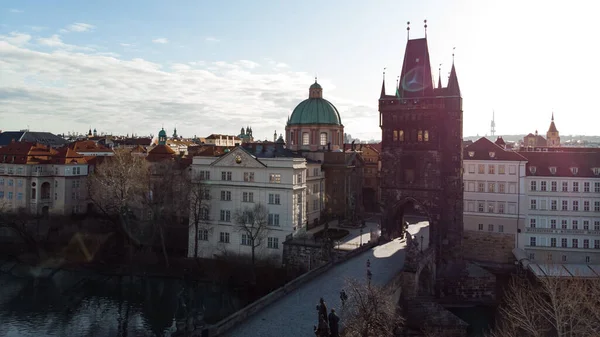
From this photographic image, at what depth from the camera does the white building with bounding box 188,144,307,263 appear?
165ft

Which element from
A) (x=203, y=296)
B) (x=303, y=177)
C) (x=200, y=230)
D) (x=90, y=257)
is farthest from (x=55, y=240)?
(x=303, y=177)

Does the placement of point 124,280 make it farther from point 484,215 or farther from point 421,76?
point 484,215

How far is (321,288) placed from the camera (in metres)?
31.1

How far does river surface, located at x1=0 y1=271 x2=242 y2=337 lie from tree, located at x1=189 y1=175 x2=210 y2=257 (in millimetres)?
6838

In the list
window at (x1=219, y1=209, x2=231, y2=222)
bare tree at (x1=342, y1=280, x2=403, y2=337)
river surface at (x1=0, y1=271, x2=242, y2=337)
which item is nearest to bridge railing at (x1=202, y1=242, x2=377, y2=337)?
bare tree at (x1=342, y1=280, x2=403, y2=337)

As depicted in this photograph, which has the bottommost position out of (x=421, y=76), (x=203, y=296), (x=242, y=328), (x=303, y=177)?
(x=203, y=296)

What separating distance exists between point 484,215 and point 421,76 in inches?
770

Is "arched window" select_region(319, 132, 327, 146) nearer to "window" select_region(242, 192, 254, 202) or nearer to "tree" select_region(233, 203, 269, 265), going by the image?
"window" select_region(242, 192, 254, 202)

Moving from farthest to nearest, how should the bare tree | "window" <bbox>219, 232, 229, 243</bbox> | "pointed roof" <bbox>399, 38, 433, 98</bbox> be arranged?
"window" <bbox>219, 232, 229, 243</bbox>
"pointed roof" <bbox>399, 38, 433, 98</bbox>
the bare tree

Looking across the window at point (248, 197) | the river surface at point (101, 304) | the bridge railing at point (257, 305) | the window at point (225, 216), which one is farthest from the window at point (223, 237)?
the bridge railing at point (257, 305)

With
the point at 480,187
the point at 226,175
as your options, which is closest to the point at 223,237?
the point at 226,175

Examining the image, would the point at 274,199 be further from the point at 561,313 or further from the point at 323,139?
the point at 561,313

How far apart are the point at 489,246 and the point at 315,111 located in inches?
1227

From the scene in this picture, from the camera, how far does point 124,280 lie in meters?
48.5
